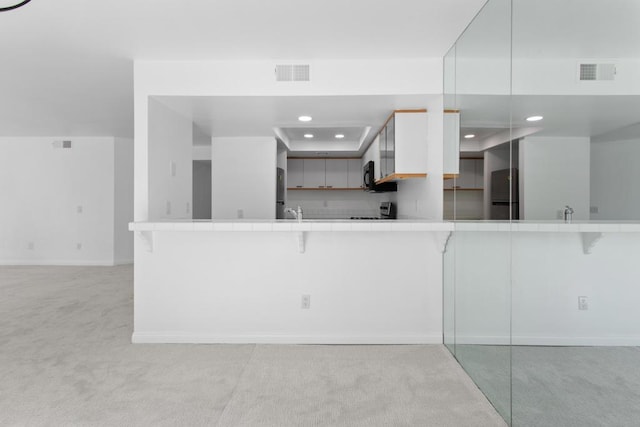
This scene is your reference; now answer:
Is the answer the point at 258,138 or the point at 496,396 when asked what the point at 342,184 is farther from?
the point at 496,396

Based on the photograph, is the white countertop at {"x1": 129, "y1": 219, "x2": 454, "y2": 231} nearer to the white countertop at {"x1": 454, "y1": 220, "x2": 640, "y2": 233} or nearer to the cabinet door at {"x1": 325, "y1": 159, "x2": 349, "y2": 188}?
the white countertop at {"x1": 454, "y1": 220, "x2": 640, "y2": 233}

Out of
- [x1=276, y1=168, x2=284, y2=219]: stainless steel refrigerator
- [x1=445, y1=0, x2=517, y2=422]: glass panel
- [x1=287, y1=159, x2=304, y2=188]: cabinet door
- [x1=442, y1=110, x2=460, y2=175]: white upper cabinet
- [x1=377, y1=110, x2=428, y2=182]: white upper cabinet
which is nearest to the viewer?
[x1=445, y1=0, x2=517, y2=422]: glass panel

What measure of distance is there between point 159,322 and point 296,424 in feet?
5.65

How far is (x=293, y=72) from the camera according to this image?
10.2 feet

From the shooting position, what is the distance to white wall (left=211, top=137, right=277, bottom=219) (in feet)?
17.7

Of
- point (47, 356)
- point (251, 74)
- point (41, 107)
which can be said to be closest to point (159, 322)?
point (47, 356)

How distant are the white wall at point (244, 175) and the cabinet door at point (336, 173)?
6.51 feet

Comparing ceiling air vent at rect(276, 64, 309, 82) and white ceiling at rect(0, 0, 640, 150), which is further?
ceiling air vent at rect(276, 64, 309, 82)

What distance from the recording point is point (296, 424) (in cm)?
205

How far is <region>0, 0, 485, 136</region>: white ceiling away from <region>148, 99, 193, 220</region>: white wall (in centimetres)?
51

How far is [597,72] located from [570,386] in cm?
113

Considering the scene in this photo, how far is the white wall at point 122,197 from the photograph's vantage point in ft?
22.7

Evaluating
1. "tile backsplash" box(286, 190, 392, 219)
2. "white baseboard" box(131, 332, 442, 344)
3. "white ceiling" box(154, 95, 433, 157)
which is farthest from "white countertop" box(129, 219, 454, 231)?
"tile backsplash" box(286, 190, 392, 219)

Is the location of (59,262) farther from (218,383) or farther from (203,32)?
(203,32)
